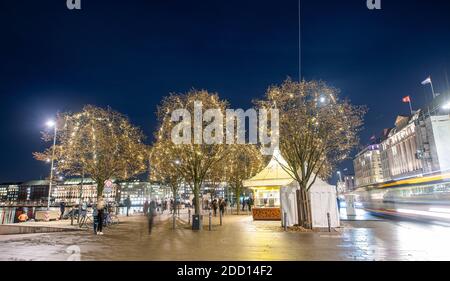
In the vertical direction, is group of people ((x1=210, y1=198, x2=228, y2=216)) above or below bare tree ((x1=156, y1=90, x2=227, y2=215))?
below

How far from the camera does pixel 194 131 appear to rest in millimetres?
20766

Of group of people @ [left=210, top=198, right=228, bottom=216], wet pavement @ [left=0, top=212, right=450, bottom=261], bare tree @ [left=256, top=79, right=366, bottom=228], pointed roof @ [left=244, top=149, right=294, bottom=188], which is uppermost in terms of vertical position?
bare tree @ [left=256, top=79, right=366, bottom=228]

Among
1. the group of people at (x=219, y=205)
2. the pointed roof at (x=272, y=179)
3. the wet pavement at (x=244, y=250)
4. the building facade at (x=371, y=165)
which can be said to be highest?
the building facade at (x=371, y=165)

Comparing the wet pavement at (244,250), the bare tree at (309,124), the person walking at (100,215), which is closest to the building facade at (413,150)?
the bare tree at (309,124)

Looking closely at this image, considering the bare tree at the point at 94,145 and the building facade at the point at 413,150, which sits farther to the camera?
the building facade at the point at 413,150

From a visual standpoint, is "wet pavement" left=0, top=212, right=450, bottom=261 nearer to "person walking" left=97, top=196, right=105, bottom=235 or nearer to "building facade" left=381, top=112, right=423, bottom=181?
"person walking" left=97, top=196, right=105, bottom=235

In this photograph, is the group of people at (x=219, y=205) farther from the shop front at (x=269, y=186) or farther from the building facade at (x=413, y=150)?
the building facade at (x=413, y=150)

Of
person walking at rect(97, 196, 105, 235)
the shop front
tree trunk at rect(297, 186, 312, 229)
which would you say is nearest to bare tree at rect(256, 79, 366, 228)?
tree trunk at rect(297, 186, 312, 229)

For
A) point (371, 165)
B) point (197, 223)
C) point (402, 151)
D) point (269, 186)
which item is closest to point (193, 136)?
point (197, 223)

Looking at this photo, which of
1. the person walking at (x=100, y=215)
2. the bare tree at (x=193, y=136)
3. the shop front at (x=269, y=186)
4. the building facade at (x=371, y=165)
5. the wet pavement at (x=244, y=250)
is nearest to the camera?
Result: the wet pavement at (x=244, y=250)

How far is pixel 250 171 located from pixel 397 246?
99.7 feet

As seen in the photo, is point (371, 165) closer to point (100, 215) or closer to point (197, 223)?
point (197, 223)
